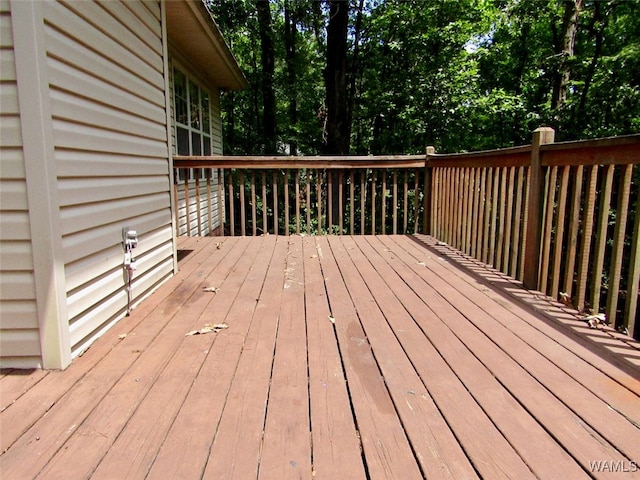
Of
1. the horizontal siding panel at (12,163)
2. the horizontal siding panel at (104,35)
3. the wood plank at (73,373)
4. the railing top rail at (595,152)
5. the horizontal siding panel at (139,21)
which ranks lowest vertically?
the wood plank at (73,373)

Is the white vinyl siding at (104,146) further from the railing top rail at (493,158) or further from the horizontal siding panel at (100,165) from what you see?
the railing top rail at (493,158)

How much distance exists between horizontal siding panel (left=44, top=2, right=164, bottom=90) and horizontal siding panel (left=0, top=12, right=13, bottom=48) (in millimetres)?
141

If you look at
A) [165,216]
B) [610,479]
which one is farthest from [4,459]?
[165,216]

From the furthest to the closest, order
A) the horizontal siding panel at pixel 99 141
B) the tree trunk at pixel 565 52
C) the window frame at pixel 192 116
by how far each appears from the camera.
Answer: the tree trunk at pixel 565 52, the window frame at pixel 192 116, the horizontal siding panel at pixel 99 141

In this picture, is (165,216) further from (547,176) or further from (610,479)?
(610,479)

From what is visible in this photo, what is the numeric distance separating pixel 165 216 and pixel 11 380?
1.69 meters

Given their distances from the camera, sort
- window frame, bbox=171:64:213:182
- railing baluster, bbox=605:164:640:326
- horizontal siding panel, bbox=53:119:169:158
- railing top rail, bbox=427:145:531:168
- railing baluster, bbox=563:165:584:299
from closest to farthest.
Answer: horizontal siding panel, bbox=53:119:169:158, railing baluster, bbox=605:164:640:326, railing baluster, bbox=563:165:584:299, railing top rail, bbox=427:145:531:168, window frame, bbox=171:64:213:182

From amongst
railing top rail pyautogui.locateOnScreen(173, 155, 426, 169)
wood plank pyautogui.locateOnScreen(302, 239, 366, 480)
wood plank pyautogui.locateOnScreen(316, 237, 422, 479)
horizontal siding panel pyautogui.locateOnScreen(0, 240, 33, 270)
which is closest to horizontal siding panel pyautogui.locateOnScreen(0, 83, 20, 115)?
horizontal siding panel pyautogui.locateOnScreen(0, 240, 33, 270)

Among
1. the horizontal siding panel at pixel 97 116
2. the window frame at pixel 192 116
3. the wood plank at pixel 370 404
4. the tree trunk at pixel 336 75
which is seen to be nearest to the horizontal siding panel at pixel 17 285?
the horizontal siding panel at pixel 97 116

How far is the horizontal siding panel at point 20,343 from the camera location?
176 centimetres

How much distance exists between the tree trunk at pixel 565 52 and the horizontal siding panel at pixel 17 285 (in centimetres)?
1071

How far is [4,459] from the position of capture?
48.1 inches

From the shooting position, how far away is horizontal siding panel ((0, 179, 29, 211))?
167 cm

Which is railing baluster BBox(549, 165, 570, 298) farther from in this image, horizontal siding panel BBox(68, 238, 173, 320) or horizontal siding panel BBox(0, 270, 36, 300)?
horizontal siding panel BBox(0, 270, 36, 300)
